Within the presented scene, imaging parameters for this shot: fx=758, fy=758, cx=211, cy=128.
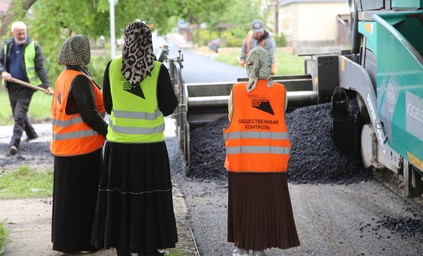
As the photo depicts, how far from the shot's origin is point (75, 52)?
575cm

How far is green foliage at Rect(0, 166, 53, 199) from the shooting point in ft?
28.3

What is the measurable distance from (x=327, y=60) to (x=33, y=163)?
14.1ft

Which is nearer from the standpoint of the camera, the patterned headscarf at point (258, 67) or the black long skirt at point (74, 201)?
the patterned headscarf at point (258, 67)

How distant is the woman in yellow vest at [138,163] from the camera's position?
5.34 metres

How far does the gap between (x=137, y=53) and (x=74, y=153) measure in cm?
106

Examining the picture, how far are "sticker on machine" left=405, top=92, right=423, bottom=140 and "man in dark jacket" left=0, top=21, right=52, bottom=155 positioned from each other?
666cm

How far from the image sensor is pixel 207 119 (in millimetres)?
10344

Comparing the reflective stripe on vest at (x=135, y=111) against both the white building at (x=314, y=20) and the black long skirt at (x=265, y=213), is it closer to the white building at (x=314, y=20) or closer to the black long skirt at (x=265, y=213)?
the black long skirt at (x=265, y=213)

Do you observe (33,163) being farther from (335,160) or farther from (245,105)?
(245,105)

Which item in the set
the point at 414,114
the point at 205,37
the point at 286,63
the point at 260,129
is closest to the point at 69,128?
the point at 260,129

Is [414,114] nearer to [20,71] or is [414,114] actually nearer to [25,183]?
[25,183]

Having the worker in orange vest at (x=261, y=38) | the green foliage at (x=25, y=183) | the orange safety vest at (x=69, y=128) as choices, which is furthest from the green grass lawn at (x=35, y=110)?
the orange safety vest at (x=69, y=128)

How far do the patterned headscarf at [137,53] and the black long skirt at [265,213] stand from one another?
41.5 inches

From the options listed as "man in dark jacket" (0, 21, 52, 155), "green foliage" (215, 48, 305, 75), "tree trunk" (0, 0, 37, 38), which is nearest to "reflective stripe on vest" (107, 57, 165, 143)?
"man in dark jacket" (0, 21, 52, 155)
